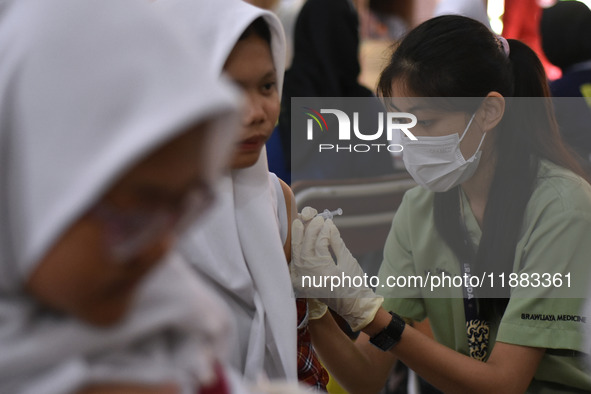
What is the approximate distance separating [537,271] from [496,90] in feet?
1.17

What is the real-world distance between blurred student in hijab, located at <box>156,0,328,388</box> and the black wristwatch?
19 cm

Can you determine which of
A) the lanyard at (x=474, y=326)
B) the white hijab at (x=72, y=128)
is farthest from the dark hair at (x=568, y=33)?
the white hijab at (x=72, y=128)

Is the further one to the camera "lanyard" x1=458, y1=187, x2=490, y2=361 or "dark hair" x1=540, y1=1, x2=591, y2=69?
"dark hair" x1=540, y1=1, x2=591, y2=69

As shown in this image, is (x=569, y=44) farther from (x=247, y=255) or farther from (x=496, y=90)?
(x=247, y=255)

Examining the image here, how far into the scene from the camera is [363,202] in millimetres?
1667

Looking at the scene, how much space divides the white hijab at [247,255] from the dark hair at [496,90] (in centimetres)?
32

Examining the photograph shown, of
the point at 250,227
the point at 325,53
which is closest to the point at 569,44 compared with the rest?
the point at 325,53

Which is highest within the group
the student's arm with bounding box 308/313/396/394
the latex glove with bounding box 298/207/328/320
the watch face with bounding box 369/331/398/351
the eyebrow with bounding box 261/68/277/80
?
the eyebrow with bounding box 261/68/277/80

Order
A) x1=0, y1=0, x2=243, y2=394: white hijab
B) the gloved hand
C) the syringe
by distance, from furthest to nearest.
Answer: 1. the syringe
2. the gloved hand
3. x1=0, y1=0, x2=243, y2=394: white hijab

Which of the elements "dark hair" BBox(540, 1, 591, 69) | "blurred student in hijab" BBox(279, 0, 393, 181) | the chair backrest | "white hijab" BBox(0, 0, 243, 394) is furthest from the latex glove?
"dark hair" BBox(540, 1, 591, 69)

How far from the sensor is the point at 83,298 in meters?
0.54

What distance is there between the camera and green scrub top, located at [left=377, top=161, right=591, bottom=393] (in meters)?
1.32

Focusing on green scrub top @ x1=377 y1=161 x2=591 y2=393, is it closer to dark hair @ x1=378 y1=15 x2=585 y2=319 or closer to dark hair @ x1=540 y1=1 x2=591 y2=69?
dark hair @ x1=378 y1=15 x2=585 y2=319

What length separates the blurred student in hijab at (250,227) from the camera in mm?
1104
